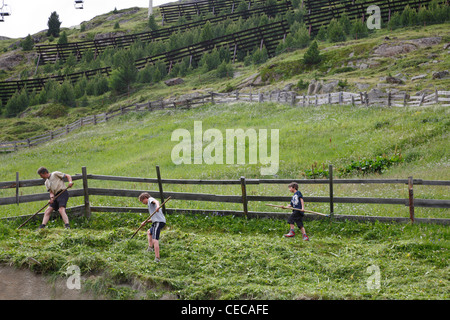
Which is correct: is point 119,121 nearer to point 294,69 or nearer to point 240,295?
point 294,69

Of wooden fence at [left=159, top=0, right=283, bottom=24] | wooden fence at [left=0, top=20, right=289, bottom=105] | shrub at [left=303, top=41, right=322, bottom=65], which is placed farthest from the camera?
wooden fence at [left=159, top=0, right=283, bottom=24]

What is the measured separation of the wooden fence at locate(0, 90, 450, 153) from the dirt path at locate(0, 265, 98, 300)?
76.9ft

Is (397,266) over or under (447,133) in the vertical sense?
under

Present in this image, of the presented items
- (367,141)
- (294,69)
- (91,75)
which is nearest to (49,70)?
(91,75)

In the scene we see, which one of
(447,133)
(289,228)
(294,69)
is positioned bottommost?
(289,228)

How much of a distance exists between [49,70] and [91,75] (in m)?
19.5

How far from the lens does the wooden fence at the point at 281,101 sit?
25938 millimetres

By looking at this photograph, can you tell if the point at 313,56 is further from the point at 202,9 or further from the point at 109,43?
the point at 202,9

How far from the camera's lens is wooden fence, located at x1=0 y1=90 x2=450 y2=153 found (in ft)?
85.1

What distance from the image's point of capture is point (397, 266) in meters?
7.72

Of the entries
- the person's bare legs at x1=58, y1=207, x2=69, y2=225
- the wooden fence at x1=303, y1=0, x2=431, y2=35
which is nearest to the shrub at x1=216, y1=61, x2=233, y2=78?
the wooden fence at x1=303, y1=0, x2=431, y2=35

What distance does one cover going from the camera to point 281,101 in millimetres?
33312

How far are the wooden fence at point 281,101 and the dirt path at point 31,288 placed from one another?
76.9ft

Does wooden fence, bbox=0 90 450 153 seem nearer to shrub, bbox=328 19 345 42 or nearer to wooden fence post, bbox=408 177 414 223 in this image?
wooden fence post, bbox=408 177 414 223
